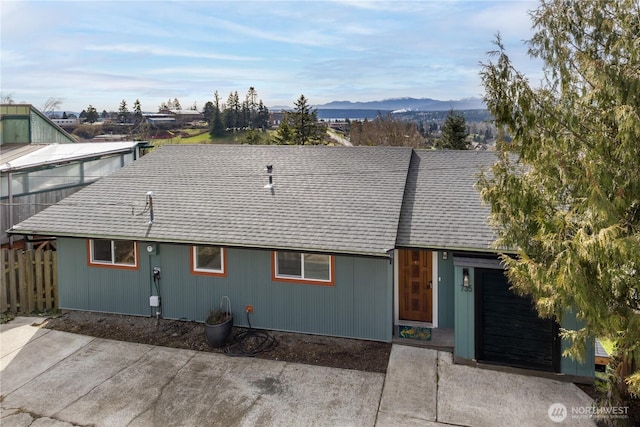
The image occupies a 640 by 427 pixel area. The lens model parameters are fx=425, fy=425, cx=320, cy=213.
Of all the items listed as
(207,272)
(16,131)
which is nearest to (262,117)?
(16,131)

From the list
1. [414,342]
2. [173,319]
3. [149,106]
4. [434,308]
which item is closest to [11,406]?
[173,319]

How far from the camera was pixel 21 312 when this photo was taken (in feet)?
Result: 36.8

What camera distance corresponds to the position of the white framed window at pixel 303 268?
9688 millimetres

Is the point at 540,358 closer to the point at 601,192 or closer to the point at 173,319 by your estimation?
the point at 601,192

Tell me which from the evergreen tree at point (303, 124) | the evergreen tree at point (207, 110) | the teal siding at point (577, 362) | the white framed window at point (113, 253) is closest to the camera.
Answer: the teal siding at point (577, 362)

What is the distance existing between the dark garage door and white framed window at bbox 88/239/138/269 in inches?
324

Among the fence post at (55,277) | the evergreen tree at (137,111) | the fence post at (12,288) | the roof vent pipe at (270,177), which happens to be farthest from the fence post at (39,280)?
the evergreen tree at (137,111)

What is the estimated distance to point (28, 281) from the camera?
11289mm

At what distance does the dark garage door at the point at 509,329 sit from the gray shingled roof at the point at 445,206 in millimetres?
790

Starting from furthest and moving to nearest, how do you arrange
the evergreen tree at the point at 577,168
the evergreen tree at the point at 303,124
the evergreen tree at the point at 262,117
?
the evergreen tree at the point at 262,117, the evergreen tree at the point at 303,124, the evergreen tree at the point at 577,168

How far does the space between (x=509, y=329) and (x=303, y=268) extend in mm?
4447

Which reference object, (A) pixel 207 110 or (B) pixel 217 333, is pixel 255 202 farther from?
(A) pixel 207 110

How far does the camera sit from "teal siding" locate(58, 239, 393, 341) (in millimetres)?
9422

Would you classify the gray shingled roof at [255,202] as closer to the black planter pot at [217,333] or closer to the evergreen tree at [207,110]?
the black planter pot at [217,333]
